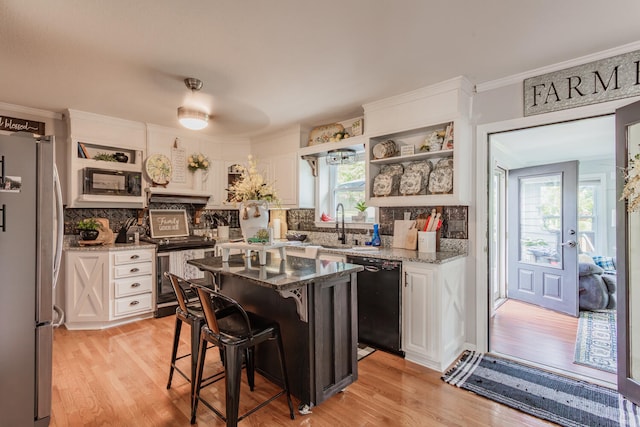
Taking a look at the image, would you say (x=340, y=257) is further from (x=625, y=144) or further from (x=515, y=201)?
(x=515, y=201)

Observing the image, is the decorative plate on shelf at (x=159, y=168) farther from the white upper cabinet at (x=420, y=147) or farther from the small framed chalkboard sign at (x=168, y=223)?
the white upper cabinet at (x=420, y=147)

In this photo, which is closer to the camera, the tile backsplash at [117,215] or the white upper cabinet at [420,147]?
the white upper cabinet at [420,147]

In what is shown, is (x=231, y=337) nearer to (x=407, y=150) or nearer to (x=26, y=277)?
(x=26, y=277)

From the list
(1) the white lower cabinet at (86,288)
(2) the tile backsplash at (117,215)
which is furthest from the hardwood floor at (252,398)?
(2) the tile backsplash at (117,215)

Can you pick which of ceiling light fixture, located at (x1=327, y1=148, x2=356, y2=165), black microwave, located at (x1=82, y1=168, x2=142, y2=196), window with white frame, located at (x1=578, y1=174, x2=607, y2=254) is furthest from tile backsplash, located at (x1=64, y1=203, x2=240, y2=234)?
window with white frame, located at (x1=578, y1=174, x2=607, y2=254)

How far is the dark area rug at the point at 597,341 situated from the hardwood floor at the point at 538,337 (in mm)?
69

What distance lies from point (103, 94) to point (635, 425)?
5087 mm

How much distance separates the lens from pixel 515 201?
4.98 metres

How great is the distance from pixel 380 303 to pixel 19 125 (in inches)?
177

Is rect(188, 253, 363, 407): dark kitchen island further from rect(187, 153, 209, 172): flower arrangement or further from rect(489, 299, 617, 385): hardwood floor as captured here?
rect(187, 153, 209, 172): flower arrangement

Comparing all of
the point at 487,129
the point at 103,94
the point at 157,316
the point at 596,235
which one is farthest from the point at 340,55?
the point at 596,235

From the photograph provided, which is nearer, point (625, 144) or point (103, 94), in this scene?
point (625, 144)

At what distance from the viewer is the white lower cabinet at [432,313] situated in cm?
268

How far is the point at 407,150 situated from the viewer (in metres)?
3.34
